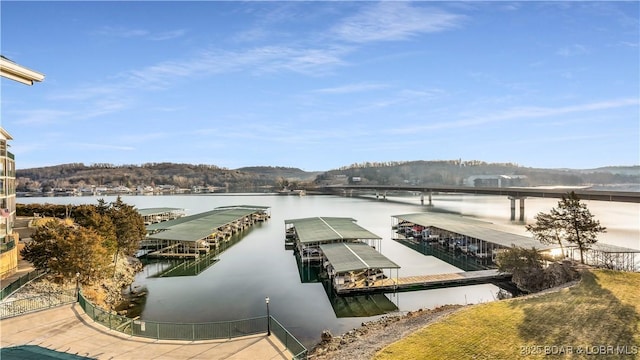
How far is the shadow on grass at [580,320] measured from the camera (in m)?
14.0

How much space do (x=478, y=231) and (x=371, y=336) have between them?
29.5m

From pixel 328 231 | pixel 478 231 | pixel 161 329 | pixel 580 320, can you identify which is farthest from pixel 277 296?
pixel 478 231

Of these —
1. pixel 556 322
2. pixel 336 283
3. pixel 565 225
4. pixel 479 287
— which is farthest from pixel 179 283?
pixel 565 225

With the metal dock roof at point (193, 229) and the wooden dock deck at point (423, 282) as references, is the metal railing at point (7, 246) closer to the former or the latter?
the metal dock roof at point (193, 229)

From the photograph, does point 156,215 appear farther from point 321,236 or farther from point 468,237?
point 468,237

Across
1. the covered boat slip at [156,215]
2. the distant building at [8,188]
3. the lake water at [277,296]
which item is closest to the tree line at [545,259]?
the lake water at [277,296]

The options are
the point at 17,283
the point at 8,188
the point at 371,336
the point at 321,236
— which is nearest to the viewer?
the point at 371,336

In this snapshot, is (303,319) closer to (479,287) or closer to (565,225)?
(479,287)

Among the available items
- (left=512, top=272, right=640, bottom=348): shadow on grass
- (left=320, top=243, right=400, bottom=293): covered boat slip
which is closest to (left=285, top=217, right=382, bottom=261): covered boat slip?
(left=320, top=243, right=400, bottom=293): covered boat slip

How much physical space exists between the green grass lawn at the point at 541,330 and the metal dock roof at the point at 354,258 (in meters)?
9.92

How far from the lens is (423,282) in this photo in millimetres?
28734

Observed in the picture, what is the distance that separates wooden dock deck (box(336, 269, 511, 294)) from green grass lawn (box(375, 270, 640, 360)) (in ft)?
32.1

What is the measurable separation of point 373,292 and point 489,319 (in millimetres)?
11427

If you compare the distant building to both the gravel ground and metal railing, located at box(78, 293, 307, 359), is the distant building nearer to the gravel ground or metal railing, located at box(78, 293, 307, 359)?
metal railing, located at box(78, 293, 307, 359)
